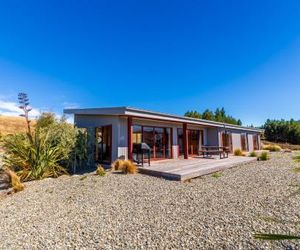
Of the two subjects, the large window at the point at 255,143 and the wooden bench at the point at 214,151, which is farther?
the large window at the point at 255,143

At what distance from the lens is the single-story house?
11.3 m

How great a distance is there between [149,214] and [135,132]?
7966mm

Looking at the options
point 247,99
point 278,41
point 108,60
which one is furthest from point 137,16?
point 247,99

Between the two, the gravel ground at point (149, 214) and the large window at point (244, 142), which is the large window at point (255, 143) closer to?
the large window at point (244, 142)

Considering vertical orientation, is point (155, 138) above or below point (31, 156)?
above

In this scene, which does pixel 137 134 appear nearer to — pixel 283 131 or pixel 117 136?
pixel 117 136

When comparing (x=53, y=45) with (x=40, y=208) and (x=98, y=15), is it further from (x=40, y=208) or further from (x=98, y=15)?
(x=40, y=208)

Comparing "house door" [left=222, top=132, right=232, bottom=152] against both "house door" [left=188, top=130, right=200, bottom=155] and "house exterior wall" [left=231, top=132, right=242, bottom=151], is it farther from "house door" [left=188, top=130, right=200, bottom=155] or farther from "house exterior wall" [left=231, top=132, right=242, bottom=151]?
"house door" [left=188, top=130, right=200, bottom=155]

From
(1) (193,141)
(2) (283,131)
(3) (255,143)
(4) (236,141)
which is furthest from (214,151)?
(2) (283,131)

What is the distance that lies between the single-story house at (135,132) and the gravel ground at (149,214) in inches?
143

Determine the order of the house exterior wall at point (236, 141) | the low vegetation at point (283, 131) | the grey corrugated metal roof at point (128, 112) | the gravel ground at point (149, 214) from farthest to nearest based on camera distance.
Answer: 1. the low vegetation at point (283, 131)
2. the house exterior wall at point (236, 141)
3. the grey corrugated metal roof at point (128, 112)
4. the gravel ground at point (149, 214)

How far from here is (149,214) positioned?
500 cm

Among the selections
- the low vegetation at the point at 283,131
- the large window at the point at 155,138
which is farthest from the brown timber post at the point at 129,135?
the low vegetation at the point at 283,131

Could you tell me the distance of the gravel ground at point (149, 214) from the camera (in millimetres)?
3865
